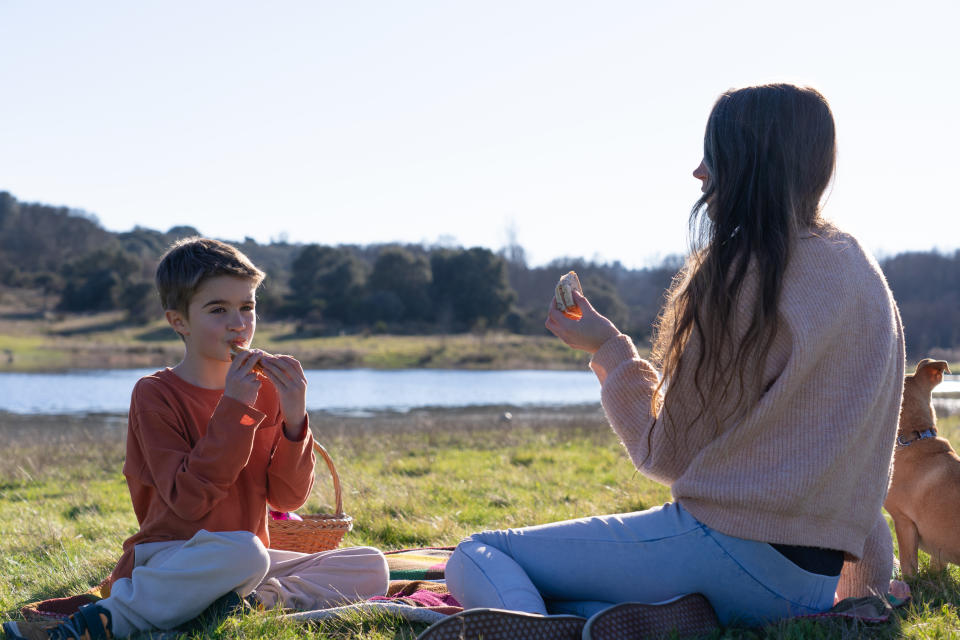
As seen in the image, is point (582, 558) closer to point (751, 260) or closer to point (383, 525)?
point (751, 260)

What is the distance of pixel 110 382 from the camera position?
2917cm

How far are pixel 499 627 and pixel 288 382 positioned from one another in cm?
134

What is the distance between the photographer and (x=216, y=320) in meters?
3.42

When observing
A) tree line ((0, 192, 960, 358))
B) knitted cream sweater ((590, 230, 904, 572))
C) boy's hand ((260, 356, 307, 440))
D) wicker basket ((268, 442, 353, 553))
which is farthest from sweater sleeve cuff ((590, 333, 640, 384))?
tree line ((0, 192, 960, 358))

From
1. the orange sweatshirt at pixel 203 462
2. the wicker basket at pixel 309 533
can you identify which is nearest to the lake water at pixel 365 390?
the wicker basket at pixel 309 533

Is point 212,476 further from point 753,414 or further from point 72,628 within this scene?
point 753,414

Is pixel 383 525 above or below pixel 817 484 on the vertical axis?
below

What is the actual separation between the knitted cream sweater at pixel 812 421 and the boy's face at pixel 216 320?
1.82 meters

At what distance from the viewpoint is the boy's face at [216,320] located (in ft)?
11.2

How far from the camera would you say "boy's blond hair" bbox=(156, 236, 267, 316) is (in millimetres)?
3424

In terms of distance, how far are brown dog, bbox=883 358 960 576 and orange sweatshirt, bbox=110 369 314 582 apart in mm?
2577

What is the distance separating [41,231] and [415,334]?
1140 inches

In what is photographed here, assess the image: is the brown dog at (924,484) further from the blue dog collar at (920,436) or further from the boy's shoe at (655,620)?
the boy's shoe at (655,620)

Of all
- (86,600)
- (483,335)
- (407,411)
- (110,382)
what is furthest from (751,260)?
(483,335)
